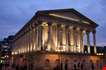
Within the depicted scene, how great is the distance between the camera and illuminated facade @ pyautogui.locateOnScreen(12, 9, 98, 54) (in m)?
54.8

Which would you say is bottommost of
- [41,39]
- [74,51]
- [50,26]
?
[74,51]

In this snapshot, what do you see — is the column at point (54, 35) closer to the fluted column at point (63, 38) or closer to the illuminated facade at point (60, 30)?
the illuminated facade at point (60, 30)

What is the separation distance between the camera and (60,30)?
60531mm

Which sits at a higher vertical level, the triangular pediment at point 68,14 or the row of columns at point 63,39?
the triangular pediment at point 68,14

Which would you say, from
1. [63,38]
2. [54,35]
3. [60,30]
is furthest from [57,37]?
[60,30]

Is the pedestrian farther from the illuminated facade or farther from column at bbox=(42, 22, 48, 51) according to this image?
column at bbox=(42, 22, 48, 51)

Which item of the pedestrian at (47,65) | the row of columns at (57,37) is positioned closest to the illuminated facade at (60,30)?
the row of columns at (57,37)

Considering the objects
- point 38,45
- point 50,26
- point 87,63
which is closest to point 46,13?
point 50,26

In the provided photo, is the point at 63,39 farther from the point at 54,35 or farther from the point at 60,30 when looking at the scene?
the point at 54,35

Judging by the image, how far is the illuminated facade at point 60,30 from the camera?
2158 inches

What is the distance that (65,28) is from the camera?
61781mm

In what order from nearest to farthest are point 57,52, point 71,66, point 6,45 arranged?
point 57,52 < point 71,66 < point 6,45

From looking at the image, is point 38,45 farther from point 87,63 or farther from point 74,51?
point 87,63

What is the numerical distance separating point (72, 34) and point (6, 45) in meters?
129
